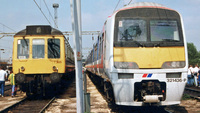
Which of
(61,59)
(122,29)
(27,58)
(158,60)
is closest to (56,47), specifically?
(61,59)

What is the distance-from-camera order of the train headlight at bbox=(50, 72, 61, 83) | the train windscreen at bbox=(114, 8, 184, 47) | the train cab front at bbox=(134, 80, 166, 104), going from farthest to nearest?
1. the train headlight at bbox=(50, 72, 61, 83)
2. the train windscreen at bbox=(114, 8, 184, 47)
3. the train cab front at bbox=(134, 80, 166, 104)

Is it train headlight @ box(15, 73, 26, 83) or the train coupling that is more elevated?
train headlight @ box(15, 73, 26, 83)

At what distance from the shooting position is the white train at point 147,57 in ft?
21.3

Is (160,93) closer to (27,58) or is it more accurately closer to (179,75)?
(179,75)

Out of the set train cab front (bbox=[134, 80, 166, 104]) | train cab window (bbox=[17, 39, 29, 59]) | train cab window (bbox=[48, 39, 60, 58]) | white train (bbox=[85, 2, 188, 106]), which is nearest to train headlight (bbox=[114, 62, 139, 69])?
white train (bbox=[85, 2, 188, 106])

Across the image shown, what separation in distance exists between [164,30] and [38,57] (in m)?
6.39

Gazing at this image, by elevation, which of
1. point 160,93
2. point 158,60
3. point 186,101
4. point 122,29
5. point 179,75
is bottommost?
point 186,101

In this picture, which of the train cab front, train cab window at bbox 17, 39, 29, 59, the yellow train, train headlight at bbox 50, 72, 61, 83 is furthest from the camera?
train cab window at bbox 17, 39, 29, 59

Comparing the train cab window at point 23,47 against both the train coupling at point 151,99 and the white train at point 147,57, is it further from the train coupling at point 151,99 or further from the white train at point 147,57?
the train coupling at point 151,99

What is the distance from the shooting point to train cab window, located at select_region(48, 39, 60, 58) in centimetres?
1130

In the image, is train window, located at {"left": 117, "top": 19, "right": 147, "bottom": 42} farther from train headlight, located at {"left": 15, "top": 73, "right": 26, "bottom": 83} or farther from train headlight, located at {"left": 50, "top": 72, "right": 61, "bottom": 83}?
train headlight, located at {"left": 15, "top": 73, "right": 26, "bottom": 83}

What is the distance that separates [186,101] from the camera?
988 centimetres

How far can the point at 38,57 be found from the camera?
36.7ft

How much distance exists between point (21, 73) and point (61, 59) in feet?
6.16
